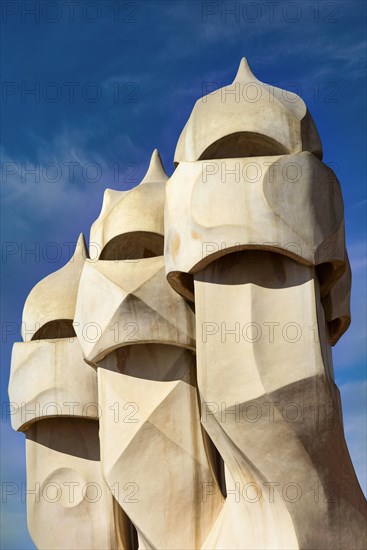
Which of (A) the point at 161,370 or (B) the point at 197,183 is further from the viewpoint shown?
(A) the point at 161,370

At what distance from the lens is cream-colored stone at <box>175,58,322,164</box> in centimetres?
1227

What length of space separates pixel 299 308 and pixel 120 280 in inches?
111

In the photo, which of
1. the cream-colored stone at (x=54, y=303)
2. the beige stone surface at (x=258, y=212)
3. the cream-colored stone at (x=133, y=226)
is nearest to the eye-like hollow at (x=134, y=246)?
the cream-colored stone at (x=133, y=226)

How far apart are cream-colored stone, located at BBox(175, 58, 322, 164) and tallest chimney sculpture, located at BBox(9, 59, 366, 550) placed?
0.07 feet

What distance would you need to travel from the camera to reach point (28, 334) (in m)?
16.1

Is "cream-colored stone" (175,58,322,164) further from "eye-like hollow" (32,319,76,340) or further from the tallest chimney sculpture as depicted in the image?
"eye-like hollow" (32,319,76,340)

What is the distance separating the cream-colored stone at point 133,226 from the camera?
14.3 m

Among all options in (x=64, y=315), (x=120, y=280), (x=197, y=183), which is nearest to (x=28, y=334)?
(x=64, y=315)

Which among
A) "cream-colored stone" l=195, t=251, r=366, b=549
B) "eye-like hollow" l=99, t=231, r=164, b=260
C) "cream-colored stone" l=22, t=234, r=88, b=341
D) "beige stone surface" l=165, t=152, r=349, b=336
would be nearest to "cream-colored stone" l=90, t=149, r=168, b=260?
"eye-like hollow" l=99, t=231, r=164, b=260

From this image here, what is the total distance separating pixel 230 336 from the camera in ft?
38.7

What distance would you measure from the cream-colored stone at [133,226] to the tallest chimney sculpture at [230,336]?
0.02 metres

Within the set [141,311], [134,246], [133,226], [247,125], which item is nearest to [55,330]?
[134,246]

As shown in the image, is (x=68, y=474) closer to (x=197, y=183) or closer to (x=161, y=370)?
(x=161, y=370)

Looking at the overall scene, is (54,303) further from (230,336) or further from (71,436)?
(230,336)
